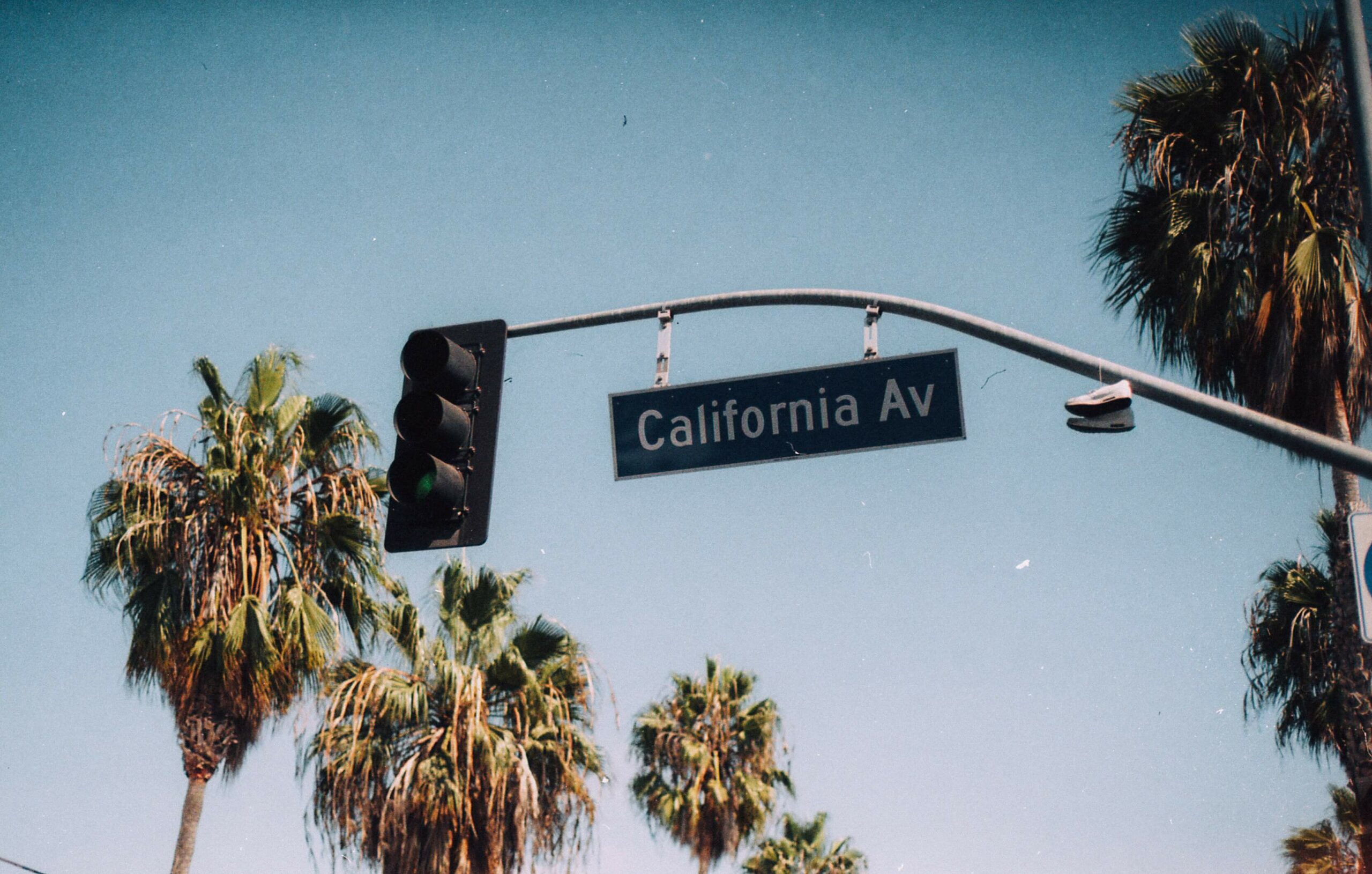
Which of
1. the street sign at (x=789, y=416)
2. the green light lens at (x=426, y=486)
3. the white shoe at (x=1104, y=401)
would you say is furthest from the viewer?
the street sign at (x=789, y=416)

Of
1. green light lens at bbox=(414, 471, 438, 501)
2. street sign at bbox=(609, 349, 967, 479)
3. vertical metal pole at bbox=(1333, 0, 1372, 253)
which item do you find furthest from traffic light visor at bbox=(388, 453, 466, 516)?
vertical metal pole at bbox=(1333, 0, 1372, 253)

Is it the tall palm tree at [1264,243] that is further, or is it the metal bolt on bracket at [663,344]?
the tall palm tree at [1264,243]

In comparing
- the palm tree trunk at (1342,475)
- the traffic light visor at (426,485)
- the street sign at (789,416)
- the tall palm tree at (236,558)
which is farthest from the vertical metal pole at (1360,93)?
the tall palm tree at (236,558)

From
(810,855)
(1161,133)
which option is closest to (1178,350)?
(1161,133)

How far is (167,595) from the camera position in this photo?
590 inches

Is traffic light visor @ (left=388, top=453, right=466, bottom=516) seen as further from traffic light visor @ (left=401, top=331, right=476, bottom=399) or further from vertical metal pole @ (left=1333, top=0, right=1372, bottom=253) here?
vertical metal pole @ (left=1333, top=0, right=1372, bottom=253)

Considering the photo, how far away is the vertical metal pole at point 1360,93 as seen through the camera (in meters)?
5.88

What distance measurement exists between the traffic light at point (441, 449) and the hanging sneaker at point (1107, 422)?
2988 millimetres

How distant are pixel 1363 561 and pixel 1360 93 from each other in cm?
229

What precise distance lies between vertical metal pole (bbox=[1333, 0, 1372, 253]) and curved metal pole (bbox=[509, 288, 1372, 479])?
42.0 inches

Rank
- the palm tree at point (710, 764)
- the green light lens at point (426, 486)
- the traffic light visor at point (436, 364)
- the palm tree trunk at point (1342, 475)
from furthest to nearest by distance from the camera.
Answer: the palm tree at point (710, 764) → the palm tree trunk at point (1342, 475) → the traffic light visor at point (436, 364) → the green light lens at point (426, 486)

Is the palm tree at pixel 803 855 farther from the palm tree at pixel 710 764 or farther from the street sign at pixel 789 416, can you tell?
the street sign at pixel 789 416

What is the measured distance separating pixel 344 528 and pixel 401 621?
3676 mm

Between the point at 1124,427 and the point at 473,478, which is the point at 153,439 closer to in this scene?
the point at 473,478
